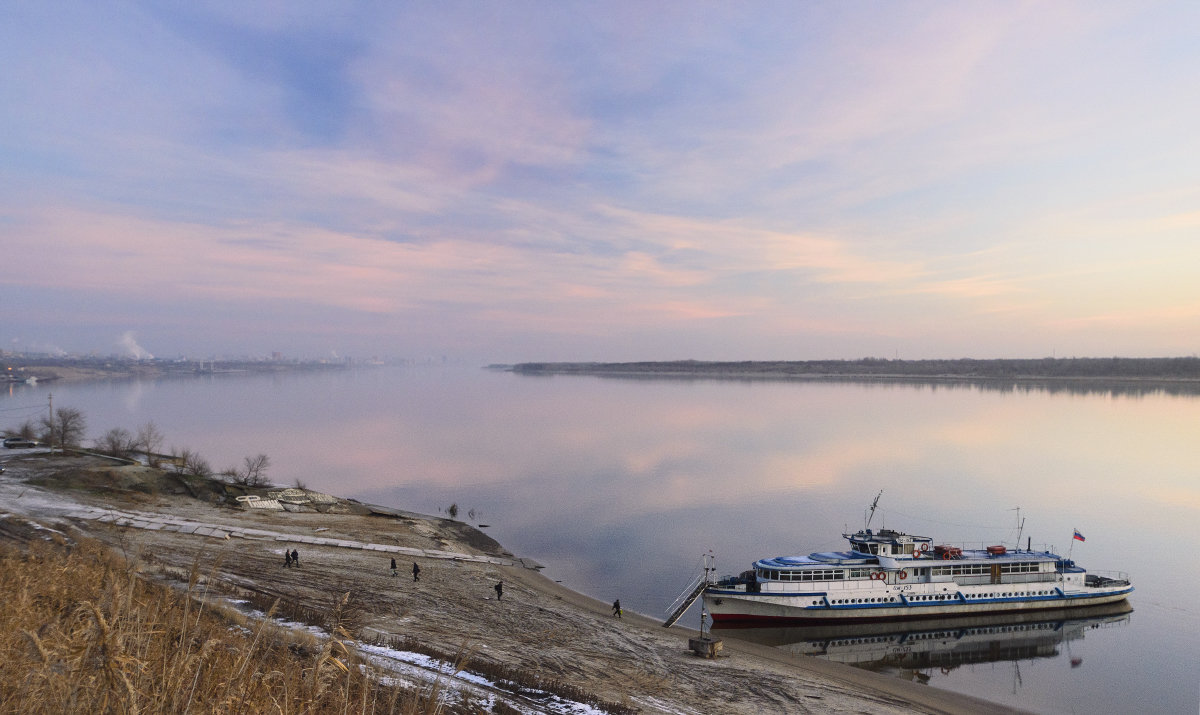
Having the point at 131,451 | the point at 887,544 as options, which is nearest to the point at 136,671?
the point at 887,544

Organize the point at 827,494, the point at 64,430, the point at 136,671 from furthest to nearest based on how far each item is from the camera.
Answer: the point at 827,494 < the point at 64,430 < the point at 136,671

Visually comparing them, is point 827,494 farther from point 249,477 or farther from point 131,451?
point 131,451

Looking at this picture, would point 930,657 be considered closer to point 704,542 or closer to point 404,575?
point 704,542

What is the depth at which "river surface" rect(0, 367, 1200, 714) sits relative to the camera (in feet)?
113

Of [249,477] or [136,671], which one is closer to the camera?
[136,671]

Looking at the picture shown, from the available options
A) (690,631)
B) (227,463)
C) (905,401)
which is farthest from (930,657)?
(905,401)

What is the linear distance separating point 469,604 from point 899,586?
26374 mm

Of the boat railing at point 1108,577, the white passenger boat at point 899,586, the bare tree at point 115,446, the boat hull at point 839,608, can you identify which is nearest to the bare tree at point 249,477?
the bare tree at point 115,446

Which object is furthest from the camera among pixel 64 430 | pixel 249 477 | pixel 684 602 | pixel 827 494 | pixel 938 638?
pixel 827 494

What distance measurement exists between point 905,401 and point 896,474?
12611cm

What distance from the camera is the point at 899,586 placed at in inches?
1512

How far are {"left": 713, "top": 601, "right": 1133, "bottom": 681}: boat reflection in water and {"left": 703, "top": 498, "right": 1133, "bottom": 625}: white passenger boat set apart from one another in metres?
0.59

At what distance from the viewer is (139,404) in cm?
18038

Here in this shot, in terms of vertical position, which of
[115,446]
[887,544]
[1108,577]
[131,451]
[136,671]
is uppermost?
[136,671]
